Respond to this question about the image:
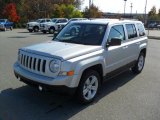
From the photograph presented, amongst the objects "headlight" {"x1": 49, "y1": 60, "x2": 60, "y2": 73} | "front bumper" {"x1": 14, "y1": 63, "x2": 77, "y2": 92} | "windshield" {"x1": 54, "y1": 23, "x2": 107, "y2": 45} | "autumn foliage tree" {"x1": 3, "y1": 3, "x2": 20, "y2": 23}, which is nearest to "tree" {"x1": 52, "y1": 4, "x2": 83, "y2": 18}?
"autumn foliage tree" {"x1": 3, "y1": 3, "x2": 20, "y2": 23}

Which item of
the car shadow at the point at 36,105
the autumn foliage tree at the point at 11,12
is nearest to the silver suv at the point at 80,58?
the car shadow at the point at 36,105

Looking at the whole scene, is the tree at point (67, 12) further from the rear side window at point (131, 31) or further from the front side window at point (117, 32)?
the front side window at point (117, 32)

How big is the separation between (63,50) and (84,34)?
1184 mm

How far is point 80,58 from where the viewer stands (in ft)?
17.1

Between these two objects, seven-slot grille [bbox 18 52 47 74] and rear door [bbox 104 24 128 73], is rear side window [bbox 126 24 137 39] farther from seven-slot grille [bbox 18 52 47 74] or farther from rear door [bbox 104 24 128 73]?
seven-slot grille [bbox 18 52 47 74]

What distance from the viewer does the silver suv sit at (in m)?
4.97

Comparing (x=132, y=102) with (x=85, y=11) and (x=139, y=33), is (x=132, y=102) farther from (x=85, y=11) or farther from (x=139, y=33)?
(x=85, y=11)

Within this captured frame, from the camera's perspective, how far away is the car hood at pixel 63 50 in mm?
5102

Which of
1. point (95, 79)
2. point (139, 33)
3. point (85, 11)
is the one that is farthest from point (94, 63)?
point (85, 11)

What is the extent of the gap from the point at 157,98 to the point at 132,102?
76 cm

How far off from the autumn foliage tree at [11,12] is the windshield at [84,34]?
4252cm

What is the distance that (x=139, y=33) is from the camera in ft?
27.1

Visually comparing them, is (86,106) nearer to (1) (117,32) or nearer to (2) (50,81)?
(2) (50,81)

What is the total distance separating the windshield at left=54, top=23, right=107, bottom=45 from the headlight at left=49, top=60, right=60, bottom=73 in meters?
1.33
